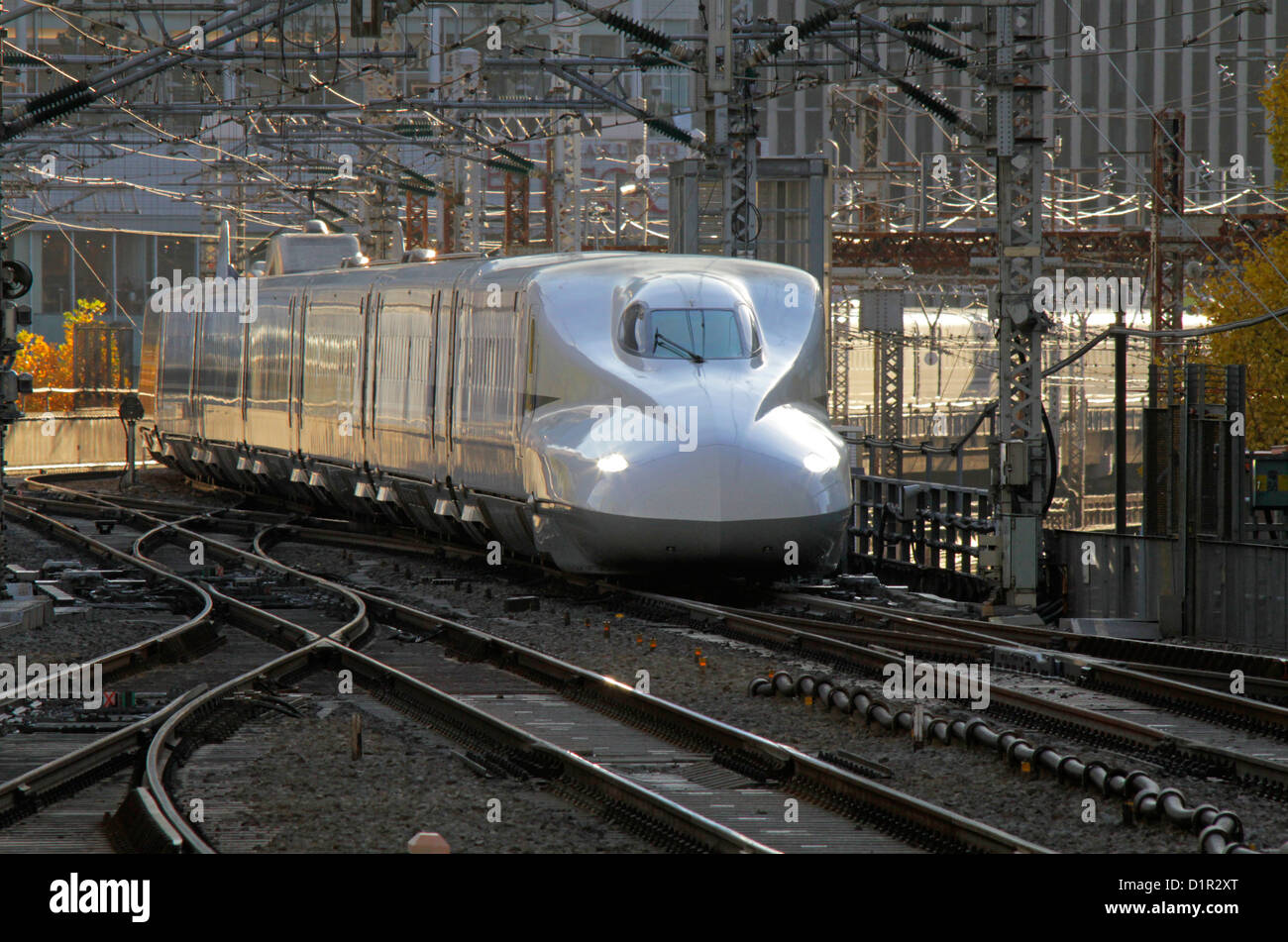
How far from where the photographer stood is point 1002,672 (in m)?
12.7

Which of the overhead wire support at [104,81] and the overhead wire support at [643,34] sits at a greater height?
the overhead wire support at [643,34]

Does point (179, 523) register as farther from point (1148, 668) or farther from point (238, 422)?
point (1148, 668)

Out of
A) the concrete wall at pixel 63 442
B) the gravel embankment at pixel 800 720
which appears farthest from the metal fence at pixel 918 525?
the concrete wall at pixel 63 442

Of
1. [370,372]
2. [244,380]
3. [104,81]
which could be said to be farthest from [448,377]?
[244,380]

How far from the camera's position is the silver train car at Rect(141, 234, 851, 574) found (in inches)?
593

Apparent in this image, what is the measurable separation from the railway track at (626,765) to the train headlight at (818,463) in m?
3.13

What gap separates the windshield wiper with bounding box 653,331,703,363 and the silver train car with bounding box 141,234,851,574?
0.01m

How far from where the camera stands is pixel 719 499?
14953 millimetres

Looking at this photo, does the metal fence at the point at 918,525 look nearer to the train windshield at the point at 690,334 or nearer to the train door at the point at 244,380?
the train windshield at the point at 690,334

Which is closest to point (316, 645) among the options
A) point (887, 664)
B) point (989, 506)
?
point (887, 664)

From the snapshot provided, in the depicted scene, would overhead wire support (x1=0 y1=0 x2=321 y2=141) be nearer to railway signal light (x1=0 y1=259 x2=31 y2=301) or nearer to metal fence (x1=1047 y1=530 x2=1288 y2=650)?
railway signal light (x1=0 y1=259 x2=31 y2=301)

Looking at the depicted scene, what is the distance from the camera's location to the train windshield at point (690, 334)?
52.1 feet

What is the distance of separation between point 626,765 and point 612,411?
6.16 meters

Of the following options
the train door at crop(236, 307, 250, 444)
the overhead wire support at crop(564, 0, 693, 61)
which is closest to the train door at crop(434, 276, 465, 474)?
the overhead wire support at crop(564, 0, 693, 61)
